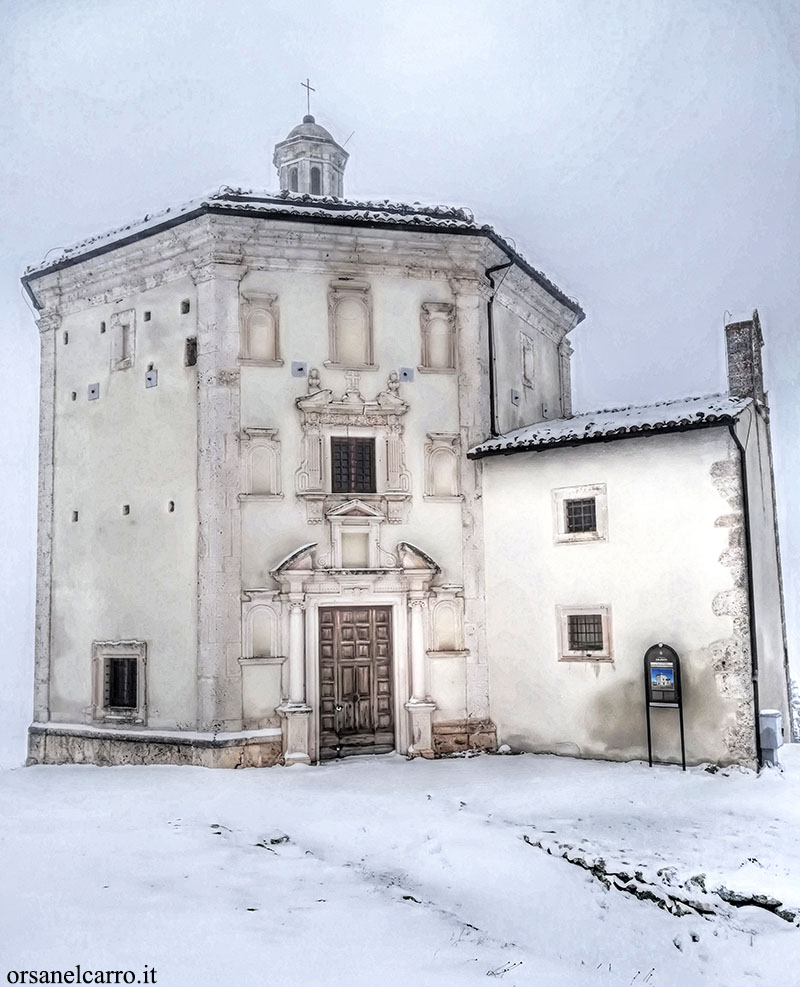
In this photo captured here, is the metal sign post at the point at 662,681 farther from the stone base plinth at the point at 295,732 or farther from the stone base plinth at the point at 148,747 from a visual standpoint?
the stone base plinth at the point at 148,747

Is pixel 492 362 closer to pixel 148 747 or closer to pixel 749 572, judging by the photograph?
pixel 749 572

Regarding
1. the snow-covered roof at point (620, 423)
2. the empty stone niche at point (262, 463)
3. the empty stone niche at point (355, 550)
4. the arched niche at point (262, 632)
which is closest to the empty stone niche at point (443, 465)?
the snow-covered roof at point (620, 423)

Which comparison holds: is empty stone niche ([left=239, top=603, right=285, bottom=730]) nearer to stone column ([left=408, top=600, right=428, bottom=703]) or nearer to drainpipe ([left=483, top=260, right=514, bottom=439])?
stone column ([left=408, top=600, right=428, bottom=703])

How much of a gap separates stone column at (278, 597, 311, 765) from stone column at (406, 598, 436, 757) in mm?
1946

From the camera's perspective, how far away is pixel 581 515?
638 inches

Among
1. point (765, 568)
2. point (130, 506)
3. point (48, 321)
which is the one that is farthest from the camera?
point (48, 321)

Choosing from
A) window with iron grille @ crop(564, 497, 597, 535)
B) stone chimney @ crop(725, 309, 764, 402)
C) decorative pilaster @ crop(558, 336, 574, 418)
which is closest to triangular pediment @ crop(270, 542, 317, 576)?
window with iron grille @ crop(564, 497, 597, 535)

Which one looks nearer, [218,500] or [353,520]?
[218,500]

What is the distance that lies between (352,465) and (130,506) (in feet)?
14.4

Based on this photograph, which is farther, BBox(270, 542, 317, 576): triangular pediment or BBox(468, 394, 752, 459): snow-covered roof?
BBox(270, 542, 317, 576): triangular pediment

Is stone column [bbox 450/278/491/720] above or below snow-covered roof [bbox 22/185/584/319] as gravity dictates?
below

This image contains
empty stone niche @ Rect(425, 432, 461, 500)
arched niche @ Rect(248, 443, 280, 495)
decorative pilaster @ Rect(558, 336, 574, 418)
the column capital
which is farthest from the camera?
decorative pilaster @ Rect(558, 336, 574, 418)

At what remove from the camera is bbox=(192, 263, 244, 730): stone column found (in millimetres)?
15328

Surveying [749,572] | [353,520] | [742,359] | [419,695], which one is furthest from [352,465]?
[742,359]
